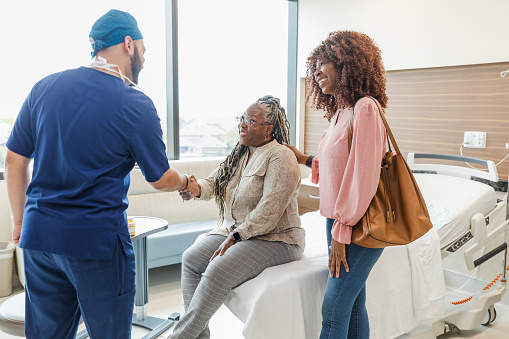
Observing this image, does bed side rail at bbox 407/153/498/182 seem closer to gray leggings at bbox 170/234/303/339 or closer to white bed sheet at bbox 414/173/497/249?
white bed sheet at bbox 414/173/497/249

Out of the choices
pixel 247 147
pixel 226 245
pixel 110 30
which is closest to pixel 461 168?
pixel 247 147

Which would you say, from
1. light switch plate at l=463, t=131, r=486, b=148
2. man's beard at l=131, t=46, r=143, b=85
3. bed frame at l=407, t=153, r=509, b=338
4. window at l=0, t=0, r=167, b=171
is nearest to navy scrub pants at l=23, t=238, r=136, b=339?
man's beard at l=131, t=46, r=143, b=85

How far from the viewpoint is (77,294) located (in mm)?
1335

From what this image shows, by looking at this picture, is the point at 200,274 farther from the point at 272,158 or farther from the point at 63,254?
the point at 63,254

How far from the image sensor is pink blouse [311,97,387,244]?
1536 millimetres

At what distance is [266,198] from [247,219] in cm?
13

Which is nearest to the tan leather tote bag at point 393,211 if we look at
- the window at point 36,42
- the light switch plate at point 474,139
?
the light switch plate at point 474,139

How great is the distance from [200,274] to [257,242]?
307 mm

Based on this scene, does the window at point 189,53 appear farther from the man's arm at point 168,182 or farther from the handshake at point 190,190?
the man's arm at point 168,182

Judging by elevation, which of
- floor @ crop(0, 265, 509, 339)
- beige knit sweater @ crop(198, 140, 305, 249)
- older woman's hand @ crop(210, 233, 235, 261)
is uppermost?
beige knit sweater @ crop(198, 140, 305, 249)

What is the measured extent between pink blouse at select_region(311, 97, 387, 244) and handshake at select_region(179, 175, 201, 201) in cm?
69

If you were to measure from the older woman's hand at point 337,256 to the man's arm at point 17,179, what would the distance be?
1.08 meters

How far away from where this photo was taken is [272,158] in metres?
2.07

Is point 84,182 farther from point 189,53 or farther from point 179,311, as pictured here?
point 189,53
